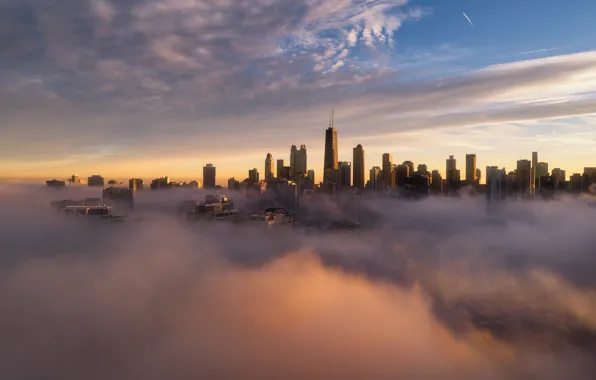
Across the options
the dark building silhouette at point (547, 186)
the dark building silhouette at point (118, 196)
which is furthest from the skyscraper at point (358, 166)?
the dark building silhouette at point (118, 196)

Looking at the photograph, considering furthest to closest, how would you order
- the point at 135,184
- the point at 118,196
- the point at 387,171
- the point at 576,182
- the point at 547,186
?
the point at 387,171 → the point at 547,186 → the point at 576,182 → the point at 135,184 → the point at 118,196

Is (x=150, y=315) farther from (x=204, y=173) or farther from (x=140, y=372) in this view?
(x=204, y=173)

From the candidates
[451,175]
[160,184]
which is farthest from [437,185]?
[160,184]

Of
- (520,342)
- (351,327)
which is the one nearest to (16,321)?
(351,327)

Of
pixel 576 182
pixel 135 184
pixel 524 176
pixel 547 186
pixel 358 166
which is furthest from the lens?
pixel 358 166

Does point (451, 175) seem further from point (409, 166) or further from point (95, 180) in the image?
point (95, 180)

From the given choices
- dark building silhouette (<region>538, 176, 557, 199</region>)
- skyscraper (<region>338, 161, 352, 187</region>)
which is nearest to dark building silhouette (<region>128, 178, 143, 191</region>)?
skyscraper (<region>338, 161, 352, 187</region>)

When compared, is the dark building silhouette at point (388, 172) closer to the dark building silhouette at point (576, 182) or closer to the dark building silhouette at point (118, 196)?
the dark building silhouette at point (576, 182)
